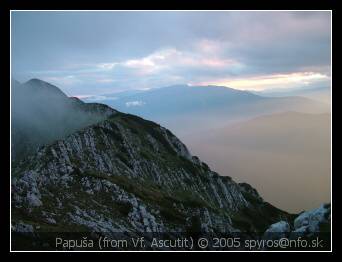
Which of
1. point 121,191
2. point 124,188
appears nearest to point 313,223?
point 121,191

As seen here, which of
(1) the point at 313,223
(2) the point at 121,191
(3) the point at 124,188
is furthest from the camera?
(3) the point at 124,188

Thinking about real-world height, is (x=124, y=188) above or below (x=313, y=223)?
below

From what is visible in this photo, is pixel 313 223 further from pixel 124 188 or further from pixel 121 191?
pixel 124 188

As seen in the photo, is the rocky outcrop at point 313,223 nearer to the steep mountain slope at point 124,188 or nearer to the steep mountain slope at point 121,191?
the steep mountain slope at point 121,191

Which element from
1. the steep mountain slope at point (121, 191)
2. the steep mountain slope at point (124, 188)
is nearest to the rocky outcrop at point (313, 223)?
the steep mountain slope at point (121, 191)

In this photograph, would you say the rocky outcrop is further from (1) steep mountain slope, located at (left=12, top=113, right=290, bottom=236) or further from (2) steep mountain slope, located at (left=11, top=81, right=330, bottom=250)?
(1) steep mountain slope, located at (left=12, top=113, right=290, bottom=236)

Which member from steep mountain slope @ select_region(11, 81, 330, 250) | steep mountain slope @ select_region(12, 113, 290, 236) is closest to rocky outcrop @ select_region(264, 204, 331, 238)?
steep mountain slope @ select_region(11, 81, 330, 250)

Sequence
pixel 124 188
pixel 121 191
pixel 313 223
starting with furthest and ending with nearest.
→ pixel 124 188
pixel 121 191
pixel 313 223

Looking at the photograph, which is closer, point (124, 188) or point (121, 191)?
point (121, 191)

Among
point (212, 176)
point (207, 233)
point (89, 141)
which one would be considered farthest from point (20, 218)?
point (212, 176)
